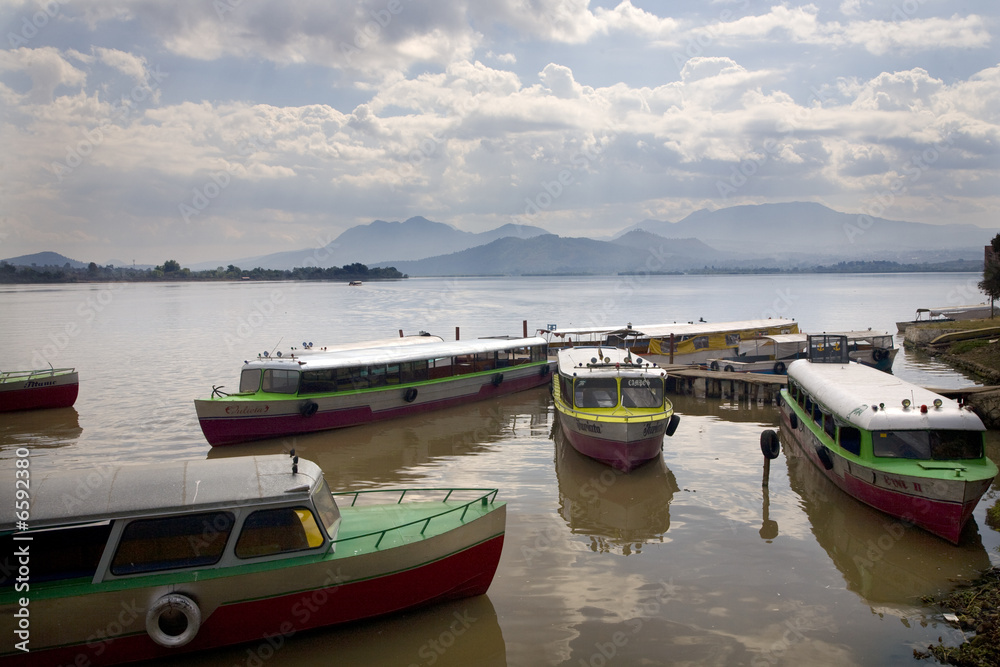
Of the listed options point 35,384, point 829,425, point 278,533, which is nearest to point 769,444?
point 829,425

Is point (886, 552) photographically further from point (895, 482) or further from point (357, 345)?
point (357, 345)

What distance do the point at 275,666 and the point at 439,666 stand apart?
8.00 feet

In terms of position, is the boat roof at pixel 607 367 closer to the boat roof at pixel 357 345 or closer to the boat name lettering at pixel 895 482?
the boat name lettering at pixel 895 482

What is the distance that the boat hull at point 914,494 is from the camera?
13.0 metres

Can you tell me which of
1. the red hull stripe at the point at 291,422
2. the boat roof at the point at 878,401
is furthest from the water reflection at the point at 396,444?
the boat roof at the point at 878,401

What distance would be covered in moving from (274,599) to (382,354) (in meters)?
19.4

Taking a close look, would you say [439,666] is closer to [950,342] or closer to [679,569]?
[679,569]

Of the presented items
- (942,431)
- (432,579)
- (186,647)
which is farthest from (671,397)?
(186,647)

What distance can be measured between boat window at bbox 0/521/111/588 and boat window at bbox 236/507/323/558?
1713mm

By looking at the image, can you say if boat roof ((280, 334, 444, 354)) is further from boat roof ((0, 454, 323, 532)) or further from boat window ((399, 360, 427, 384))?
boat roof ((0, 454, 323, 532))

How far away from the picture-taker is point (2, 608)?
26.2ft

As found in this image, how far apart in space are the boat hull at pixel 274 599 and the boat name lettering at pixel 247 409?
48.0 ft

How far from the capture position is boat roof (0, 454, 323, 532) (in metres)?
8.36

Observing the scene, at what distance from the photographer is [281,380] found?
2445 cm
